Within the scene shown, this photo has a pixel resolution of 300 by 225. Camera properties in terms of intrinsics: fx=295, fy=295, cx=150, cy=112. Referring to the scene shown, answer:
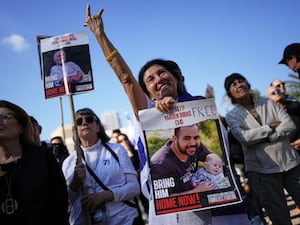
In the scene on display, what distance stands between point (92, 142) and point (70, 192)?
0.54 metres

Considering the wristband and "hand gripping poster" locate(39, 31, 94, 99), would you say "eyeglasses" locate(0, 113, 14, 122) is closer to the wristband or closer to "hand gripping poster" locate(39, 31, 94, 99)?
"hand gripping poster" locate(39, 31, 94, 99)

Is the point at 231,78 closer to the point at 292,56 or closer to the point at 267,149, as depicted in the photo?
the point at 292,56

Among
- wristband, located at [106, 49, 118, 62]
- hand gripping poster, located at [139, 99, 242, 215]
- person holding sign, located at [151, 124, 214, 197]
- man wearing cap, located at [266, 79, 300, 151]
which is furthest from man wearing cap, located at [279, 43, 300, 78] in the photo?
wristband, located at [106, 49, 118, 62]

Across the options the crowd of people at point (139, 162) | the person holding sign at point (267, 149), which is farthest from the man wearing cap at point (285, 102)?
the person holding sign at point (267, 149)

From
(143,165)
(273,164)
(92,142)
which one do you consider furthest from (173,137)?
(273,164)

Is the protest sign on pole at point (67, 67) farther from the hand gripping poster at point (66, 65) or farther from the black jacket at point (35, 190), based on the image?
the black jacket at point (35, 190)

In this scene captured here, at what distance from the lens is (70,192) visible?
2914 millimetres

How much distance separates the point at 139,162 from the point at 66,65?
1.46 metres

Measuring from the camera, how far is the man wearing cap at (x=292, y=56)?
11.1ft

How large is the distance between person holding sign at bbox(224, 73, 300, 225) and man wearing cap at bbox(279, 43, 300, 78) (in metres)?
0.49

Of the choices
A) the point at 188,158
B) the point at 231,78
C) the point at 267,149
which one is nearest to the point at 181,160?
A: the point at 188,158

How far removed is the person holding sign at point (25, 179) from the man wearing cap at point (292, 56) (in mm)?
2820

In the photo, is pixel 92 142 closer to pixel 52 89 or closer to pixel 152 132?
pixel 52 89

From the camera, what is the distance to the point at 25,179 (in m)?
2.12
